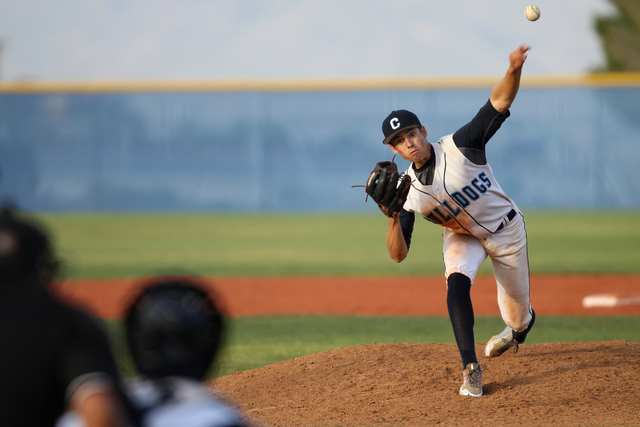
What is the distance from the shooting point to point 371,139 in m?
23.2

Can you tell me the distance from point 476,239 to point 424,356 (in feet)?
2.99

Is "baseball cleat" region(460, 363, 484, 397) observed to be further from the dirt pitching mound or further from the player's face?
the player's face

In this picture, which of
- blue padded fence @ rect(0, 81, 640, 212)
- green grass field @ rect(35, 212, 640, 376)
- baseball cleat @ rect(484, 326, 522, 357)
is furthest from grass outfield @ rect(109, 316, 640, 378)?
blue padded fence @ rect(0, 81, 640, 212)

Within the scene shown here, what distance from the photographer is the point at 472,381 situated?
3598mm

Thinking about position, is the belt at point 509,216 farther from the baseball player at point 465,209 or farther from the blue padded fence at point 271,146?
the blue padded fence at point 271,146

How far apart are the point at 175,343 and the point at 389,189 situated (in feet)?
7.22

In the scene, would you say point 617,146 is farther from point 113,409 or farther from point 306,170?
point 113,409

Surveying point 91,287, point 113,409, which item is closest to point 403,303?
point 91,287

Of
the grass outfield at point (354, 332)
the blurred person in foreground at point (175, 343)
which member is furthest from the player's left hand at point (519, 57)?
the grass outfield at point (354, 332)

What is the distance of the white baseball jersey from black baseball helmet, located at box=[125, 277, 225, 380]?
2.40m

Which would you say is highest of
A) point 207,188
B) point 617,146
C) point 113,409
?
point 113,409

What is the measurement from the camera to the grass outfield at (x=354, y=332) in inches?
221

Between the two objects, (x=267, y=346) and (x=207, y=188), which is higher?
(x=267, y=346)

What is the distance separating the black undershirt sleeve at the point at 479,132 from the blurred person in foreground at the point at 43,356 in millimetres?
2701
